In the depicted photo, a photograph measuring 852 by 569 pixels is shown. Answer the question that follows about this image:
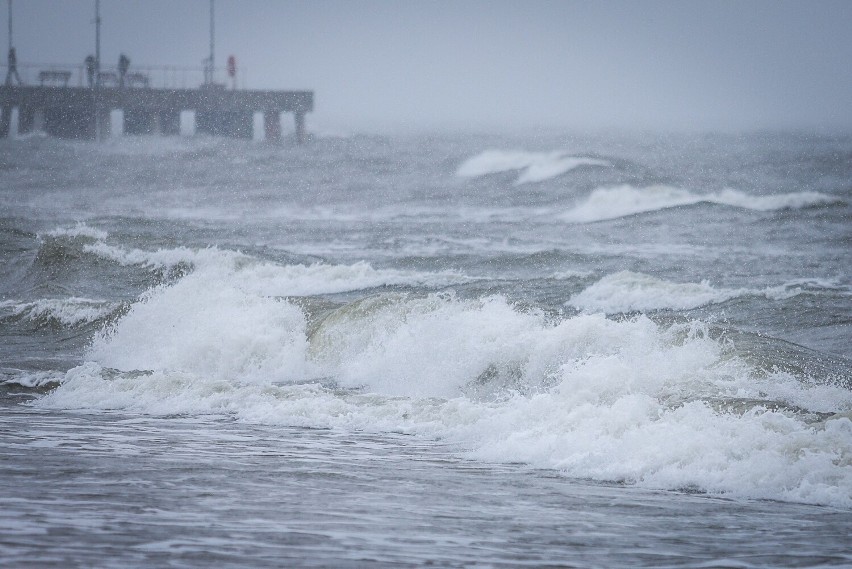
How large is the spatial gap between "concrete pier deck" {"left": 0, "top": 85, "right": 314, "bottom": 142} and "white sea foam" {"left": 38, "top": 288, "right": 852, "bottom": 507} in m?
48.0

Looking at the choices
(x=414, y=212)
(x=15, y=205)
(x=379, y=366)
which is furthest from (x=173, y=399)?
(x=15, y=205)

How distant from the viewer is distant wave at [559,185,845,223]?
2938 cm

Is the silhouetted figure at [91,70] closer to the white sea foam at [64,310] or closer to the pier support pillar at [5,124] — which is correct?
the pier support pillar at [5,124]

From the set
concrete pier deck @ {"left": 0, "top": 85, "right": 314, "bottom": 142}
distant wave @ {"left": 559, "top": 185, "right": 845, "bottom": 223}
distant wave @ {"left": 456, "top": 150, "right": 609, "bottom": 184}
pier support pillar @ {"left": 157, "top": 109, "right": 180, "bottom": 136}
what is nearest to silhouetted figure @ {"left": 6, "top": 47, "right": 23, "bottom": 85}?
concrete pier deck @ {"left": 0, "top": 85, "right": 314, "bottom": 142}

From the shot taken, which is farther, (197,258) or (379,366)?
(197,258)

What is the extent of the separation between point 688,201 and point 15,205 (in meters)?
24.6

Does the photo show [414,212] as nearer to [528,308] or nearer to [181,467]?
[528,308]

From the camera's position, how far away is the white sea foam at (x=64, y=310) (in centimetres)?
1355

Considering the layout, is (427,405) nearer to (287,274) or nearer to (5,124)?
(287,274)

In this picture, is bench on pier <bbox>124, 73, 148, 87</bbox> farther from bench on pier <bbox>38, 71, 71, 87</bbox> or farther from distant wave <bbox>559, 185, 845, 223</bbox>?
distant wave <bbox>559, 185, 845, 223</bbox>

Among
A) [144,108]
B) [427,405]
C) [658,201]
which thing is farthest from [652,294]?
[144,108]

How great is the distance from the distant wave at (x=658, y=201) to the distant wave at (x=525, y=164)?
6.61 metres

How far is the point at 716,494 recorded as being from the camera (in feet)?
17.5

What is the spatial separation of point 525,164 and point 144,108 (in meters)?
25.7
